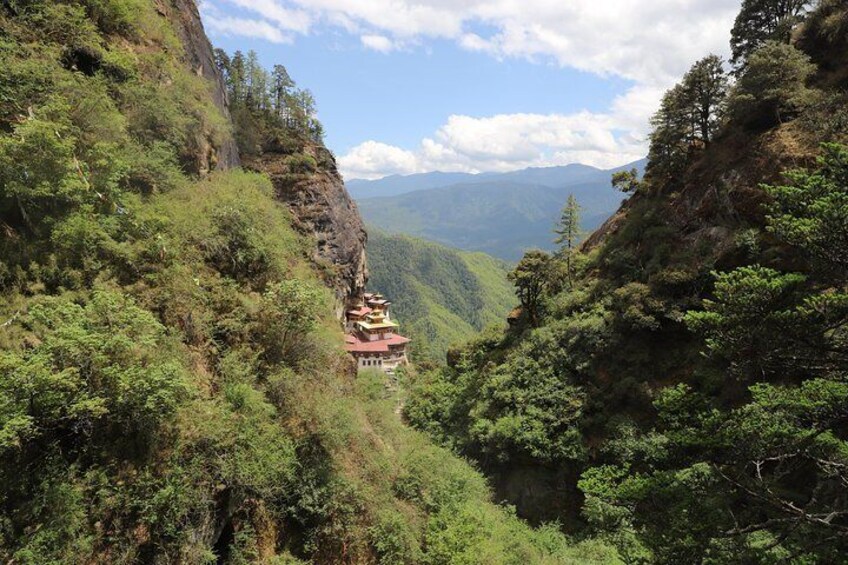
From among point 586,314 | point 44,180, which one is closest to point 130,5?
point 44,180

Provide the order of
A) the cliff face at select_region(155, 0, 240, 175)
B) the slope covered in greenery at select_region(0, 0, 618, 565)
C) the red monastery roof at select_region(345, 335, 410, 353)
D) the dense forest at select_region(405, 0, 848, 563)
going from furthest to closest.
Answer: the red monastery roof at select_region(345, 335, 410, 353), the cliff face at select_region(155, 0, 240, 175), the dense forest at select_region(405, 0, 848, 563), the slope covered in greenery at select_region(0, 0, 618, 565)

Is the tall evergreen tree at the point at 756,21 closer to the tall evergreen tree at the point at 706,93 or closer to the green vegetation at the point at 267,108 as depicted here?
the tall evergreen tree at the point at 706,93

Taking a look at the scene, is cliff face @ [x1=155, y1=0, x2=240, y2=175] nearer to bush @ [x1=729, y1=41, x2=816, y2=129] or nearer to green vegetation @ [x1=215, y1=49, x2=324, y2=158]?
green vegetation @ [x1=215, y1=49, x2=324, y2=158]

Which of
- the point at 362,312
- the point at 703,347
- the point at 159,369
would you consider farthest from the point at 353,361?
the point at 362,312

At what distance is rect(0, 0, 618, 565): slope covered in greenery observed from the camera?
774 cm

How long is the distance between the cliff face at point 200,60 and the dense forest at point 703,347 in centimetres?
1944

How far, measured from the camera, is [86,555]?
24.4 ft

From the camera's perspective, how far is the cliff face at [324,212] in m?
31.9

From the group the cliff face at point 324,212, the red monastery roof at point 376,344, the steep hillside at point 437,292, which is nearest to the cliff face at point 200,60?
the cliff face at point 324,212

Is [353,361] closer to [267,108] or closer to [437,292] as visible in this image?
[267,108]

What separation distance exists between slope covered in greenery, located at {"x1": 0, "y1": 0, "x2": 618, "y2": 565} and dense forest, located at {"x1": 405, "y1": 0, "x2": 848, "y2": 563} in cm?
499

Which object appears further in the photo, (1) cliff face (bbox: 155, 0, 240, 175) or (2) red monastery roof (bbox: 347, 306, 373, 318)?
(2) red monastery roof (bbox: 347, 306, 373, 318)

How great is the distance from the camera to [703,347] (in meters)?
19.8

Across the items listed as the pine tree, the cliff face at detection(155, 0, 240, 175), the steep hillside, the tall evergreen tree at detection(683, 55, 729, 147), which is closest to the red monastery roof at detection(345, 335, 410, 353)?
the pine tree
